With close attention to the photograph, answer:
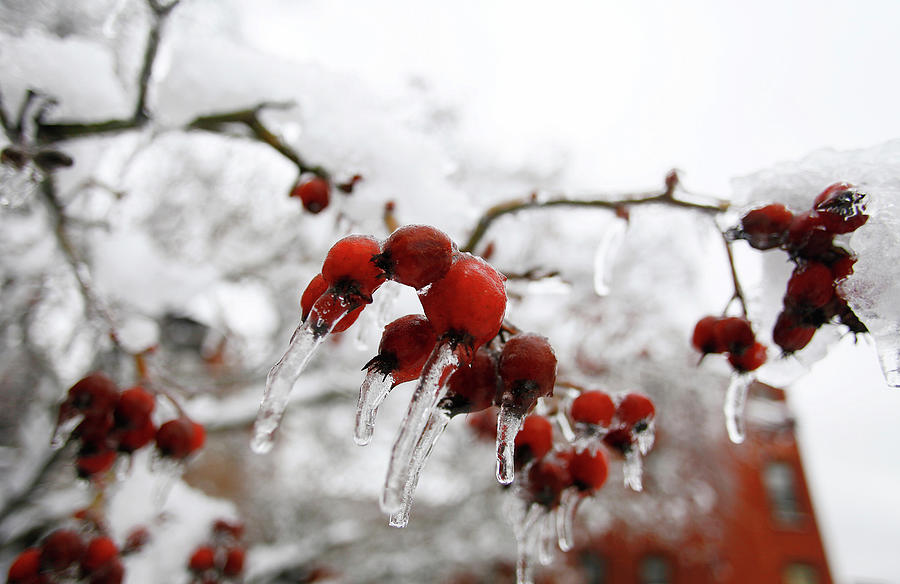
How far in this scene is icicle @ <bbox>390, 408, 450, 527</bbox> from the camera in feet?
2.13

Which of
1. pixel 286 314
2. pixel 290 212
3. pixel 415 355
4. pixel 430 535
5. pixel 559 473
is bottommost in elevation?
pixel 430 535

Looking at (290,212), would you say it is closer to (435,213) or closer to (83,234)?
(83,234)

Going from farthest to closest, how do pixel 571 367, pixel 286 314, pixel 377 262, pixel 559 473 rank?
pixel 286 314 < pixel 571 367 < pixel 559 473 < pixel 377 262

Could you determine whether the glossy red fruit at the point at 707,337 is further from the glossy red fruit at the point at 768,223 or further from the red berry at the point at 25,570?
the red berry at the point at 25,570

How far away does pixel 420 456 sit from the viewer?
0.65 m

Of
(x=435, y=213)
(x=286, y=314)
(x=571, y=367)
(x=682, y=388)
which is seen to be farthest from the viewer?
(x=682, y=388)

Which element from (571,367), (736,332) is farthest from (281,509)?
(736,332)

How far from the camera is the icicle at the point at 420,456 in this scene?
0.65 metres

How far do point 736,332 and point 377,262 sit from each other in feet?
2.58

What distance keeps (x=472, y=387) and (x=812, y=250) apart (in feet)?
2.18

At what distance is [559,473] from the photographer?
3.22ft

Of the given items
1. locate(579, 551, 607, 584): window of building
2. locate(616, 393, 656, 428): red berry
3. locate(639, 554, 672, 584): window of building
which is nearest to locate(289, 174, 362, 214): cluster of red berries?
locate(616, 393, 656, 428): red berry

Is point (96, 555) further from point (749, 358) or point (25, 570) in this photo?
point (749, 358)

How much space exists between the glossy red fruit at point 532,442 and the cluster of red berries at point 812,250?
1.54ft
